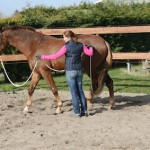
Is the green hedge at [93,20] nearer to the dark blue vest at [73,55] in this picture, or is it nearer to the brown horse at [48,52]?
the brown horse at [48,52]

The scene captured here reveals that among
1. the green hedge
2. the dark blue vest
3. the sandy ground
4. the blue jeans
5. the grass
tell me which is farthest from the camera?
the green hedge

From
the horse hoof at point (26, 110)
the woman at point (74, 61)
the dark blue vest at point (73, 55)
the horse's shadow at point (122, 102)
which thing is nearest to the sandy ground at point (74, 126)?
the horse's shadow at point (122, 102)

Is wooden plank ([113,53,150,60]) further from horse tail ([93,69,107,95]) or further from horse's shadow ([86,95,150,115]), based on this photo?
horse tail ([93,69,107,95])

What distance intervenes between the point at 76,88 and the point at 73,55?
0.69 m

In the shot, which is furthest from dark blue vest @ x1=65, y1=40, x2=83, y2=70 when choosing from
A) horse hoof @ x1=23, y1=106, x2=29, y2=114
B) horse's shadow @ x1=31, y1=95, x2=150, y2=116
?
horse hoof @ x1=23, y1=106, x2=29, y2=114

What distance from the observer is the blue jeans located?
8.49 meters

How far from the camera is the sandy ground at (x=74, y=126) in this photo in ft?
21.5

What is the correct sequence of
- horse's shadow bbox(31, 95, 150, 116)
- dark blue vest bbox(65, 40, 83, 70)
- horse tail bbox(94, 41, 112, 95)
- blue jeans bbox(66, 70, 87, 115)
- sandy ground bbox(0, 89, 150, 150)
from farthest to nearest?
horse's shadow bbox(31, 95, 150, 116) → horse tail bbox(94, 41, 112, 95) → blue jeans bbox(66, 70, 87, 115) → dark blue vest bbox(65, 40, 83, 70) → sandy ground bbox(0, 89, 150, 150)

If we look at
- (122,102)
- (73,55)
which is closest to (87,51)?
(73,55)

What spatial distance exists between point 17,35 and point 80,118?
2.44 meters

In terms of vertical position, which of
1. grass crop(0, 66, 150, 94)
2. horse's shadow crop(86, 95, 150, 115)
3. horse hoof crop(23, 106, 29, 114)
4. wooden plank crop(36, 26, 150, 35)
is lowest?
grass crop(0, 66, 150, 94)

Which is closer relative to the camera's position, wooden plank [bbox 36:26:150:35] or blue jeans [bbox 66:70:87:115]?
blue jeans [bbox 66:70:87:115]

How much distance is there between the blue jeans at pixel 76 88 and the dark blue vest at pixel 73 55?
112mm

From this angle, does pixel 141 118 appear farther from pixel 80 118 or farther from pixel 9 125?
pixel 9 125
